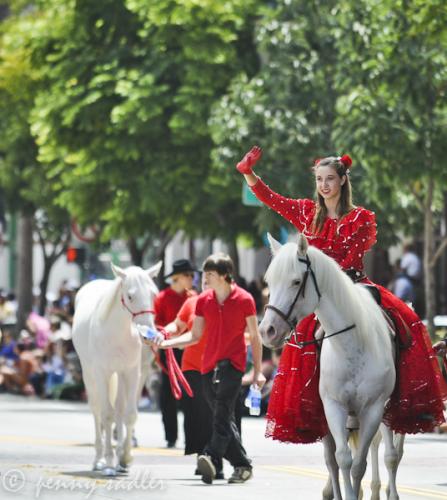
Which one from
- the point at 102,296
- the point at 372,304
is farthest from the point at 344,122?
the point at 372,304

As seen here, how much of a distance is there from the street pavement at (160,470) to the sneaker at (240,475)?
10 centimetres

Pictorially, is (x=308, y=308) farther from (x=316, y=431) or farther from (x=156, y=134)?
(x=156, y=134)

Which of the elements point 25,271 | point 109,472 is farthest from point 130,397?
point 25,271

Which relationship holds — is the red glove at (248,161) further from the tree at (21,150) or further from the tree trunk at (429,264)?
the tree at (21,150)

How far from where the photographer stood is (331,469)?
35.1 feet

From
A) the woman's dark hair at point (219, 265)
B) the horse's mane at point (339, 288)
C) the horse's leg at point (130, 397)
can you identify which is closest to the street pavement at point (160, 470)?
the horse's leg at point (130, 397)

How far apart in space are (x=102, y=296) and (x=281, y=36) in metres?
11.8

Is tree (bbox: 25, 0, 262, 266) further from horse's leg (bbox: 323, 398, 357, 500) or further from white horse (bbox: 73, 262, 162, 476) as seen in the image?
horse's leg (bbox: 323, 398, 357, 500)

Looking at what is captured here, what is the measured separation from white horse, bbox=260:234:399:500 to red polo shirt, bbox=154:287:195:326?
25.3 feet

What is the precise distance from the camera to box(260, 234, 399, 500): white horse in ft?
33.1

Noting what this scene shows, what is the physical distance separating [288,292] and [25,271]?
32.5 metres

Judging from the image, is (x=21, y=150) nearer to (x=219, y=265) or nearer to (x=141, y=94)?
(x=141, y=94)

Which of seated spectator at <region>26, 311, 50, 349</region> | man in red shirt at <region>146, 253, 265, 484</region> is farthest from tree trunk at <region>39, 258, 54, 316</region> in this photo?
man in red shirt at <region>146, 253, 265, 484</region>

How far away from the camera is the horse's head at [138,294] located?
50.2 feet
